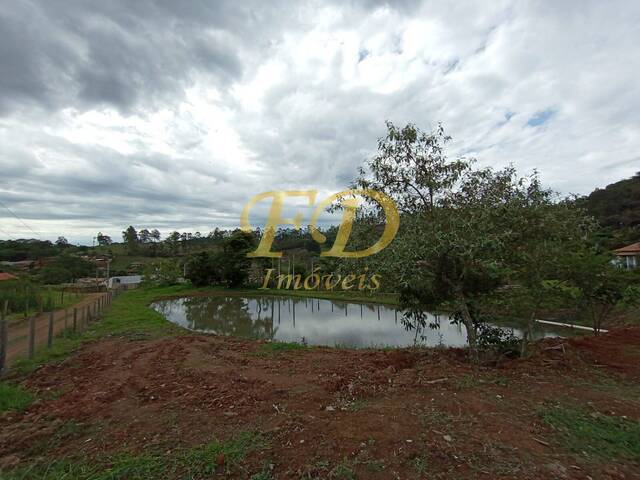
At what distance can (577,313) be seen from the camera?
12406 mm

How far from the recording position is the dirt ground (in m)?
2.69

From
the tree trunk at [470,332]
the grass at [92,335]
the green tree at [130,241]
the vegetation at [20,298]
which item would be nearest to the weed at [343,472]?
the tree trunk at [470,332]

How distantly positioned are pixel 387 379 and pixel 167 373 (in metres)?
3.62

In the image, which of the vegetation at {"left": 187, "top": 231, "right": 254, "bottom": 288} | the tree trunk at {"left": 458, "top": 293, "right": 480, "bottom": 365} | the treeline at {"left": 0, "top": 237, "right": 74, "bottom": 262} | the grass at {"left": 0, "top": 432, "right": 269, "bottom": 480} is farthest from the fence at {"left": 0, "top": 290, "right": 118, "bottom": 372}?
the treeline at {"left": 0, "top": 237, "right": 74, "bottom": 262}

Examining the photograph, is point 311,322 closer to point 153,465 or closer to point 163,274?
point 153,465

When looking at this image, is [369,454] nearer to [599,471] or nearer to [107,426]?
[599,471]

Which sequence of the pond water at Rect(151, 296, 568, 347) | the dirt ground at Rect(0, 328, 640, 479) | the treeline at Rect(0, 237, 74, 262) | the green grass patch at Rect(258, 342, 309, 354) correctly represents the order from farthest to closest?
the treeline at Rect(0, 237, 74, 262) < the pond water at Rect(151, 296, 568, 347) < the green grass patch at Rect(258, 342, 309, 354) < the dirt ground at Rect(0, 328, 640, 479)

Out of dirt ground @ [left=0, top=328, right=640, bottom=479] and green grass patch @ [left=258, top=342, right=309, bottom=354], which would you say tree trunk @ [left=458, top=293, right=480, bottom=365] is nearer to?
dirt ground @ [left=0, top=328, right=640, bottom=479]

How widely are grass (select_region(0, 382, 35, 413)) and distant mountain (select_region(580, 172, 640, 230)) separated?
131 ft

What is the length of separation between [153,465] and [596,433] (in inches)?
158

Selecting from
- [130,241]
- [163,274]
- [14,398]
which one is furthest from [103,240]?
[14,398]

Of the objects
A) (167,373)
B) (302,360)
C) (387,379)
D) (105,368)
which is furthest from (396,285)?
(105,368)

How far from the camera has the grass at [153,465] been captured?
2707 millimetres

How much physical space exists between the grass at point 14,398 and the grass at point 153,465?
2.04 m
